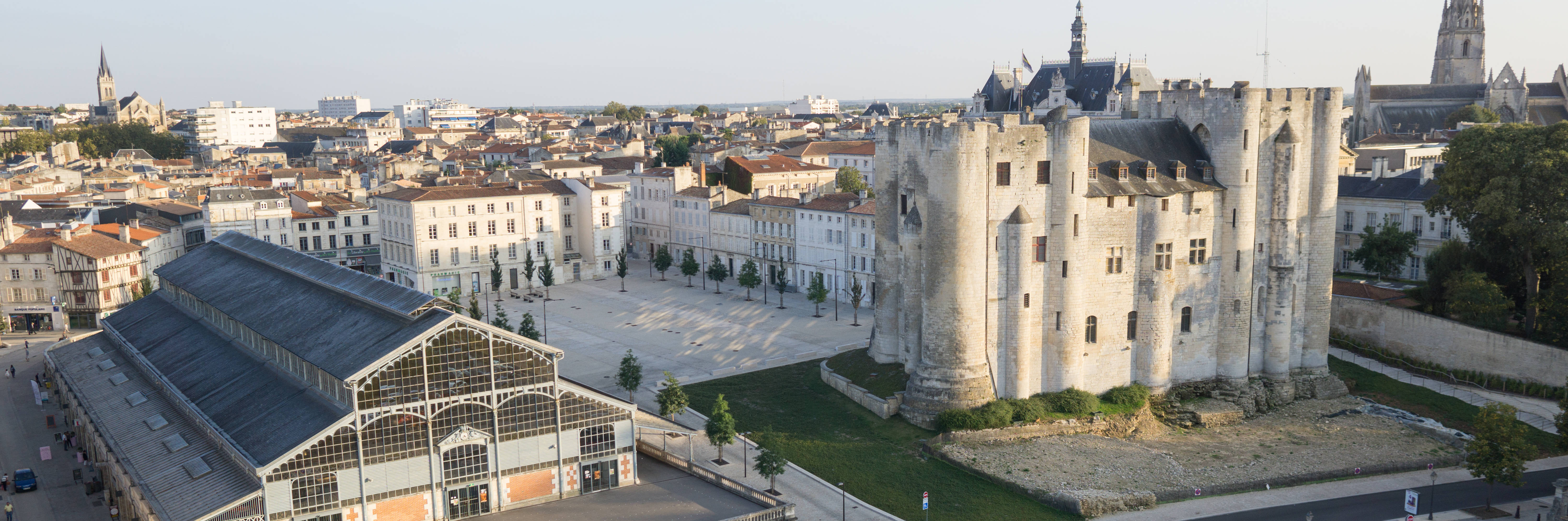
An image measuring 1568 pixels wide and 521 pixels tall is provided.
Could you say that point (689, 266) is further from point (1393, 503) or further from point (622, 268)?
point (1393, 503)

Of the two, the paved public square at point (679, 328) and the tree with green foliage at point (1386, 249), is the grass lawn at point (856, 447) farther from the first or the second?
the tree with green foliage at point (1386, 249)

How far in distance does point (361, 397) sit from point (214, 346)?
57.0 feet

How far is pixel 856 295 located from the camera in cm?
7012

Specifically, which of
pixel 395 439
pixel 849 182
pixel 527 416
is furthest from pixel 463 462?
pixel 849 182

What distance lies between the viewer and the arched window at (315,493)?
3391 cm

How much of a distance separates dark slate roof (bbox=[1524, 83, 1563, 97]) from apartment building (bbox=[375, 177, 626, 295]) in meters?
111

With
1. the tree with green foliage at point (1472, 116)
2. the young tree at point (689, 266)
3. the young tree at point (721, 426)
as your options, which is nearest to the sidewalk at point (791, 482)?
the young tree at point (721, 426)

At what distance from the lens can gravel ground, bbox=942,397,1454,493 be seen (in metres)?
41.7

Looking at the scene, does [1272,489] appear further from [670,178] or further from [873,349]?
[670,178]

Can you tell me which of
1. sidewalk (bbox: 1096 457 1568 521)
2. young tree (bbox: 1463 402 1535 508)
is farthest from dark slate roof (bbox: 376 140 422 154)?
young tree (bbox: 1463 402 1535 508)

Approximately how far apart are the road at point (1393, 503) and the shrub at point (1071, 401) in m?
9.72

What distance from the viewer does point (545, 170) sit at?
4333 inches

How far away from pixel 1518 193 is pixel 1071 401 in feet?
82.5

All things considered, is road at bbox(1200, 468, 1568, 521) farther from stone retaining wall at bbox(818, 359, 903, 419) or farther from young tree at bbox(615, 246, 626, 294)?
young tree at bbox(615, 246, 626, 294)
